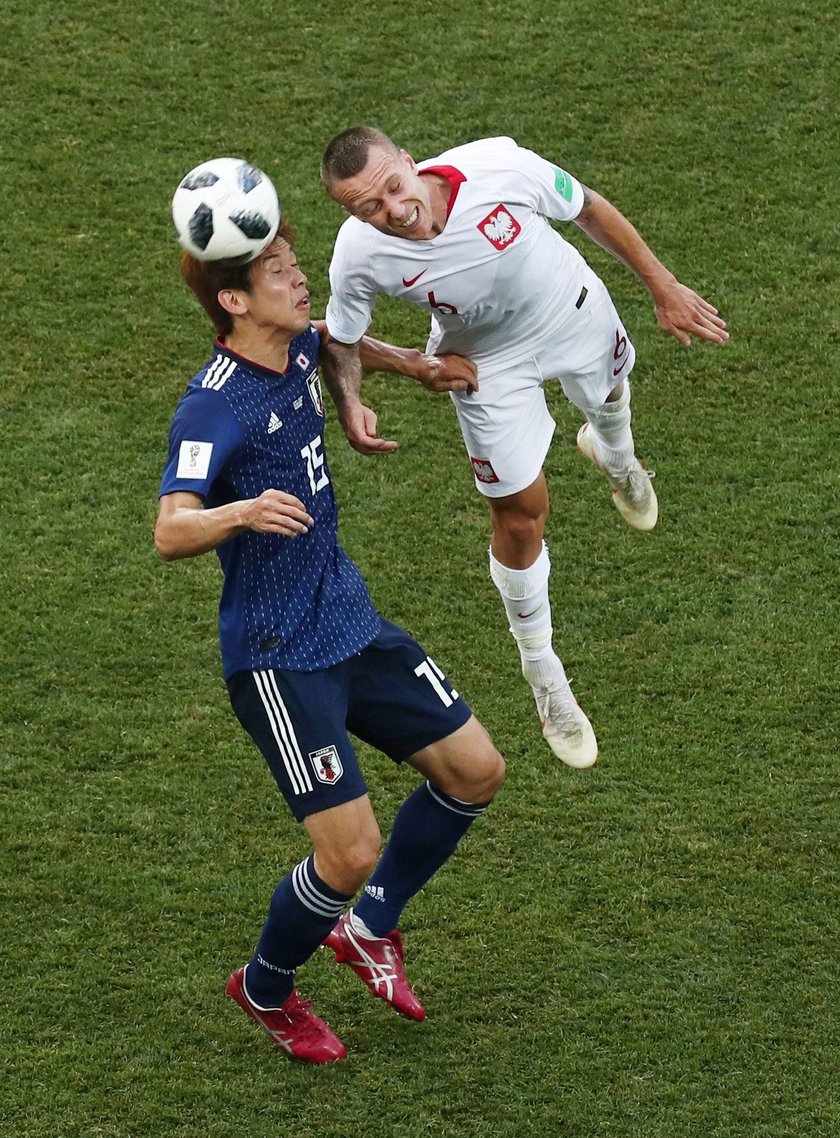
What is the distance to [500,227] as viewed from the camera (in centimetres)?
570

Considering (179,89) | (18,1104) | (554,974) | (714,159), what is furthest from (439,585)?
(179,89)

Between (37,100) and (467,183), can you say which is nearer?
(467,183)

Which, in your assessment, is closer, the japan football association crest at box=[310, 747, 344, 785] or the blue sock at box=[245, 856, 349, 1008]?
the japan football association crest at box=[310, 747, 344, 785]

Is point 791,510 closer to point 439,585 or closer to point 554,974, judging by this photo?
point 439,585

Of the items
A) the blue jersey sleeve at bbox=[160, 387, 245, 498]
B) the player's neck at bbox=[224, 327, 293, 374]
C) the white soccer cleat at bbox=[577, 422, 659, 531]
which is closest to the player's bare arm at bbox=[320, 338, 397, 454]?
the player's neck at bbox=[224, 327, 293, 374]

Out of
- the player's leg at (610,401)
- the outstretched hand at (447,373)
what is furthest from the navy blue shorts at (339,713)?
the player's leg at (610,401)

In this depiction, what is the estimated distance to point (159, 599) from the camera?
24.7 feet

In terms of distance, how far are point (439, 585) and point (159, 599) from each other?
3.74 ft

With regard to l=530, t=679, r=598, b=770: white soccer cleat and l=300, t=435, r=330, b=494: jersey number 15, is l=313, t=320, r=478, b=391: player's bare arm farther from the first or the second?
l=530, t=679, r=598, b=770: white soccer cleat

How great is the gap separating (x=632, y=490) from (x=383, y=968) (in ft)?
7.04

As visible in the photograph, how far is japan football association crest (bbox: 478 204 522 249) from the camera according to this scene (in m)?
5.67

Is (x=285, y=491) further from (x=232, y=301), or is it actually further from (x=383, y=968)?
(x=383, y=968)

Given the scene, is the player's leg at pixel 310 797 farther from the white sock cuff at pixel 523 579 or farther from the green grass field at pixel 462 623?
the white sock cuff at pixel 523 579

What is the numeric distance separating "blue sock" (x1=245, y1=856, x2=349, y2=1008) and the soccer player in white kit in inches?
50.3
